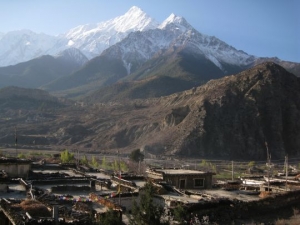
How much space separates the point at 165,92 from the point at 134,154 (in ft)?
333

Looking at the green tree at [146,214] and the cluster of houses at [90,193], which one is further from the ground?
the green tree at [146,214]

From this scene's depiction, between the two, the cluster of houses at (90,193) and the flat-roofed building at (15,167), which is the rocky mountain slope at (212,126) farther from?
the flat-roofed building at (15,167)

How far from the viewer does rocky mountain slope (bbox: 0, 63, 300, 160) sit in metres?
106

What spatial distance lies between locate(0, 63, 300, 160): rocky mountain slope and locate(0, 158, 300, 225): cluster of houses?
5829 cm

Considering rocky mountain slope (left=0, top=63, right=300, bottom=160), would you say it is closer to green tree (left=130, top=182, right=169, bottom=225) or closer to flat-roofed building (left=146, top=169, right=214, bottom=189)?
flat-roofed building (left=146, top=169, right=214, bottom=189)

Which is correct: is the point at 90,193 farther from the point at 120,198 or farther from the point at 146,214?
the point at 146,214

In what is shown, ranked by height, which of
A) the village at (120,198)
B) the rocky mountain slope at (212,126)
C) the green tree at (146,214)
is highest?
the rocky mountain slope at (212,126)

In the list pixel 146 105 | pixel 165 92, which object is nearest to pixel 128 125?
pixel 146 105

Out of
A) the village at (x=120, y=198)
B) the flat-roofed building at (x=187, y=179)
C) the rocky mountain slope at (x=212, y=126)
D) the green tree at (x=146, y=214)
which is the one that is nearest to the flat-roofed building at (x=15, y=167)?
the village at (x=120, y=198)

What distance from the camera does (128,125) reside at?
409 ft

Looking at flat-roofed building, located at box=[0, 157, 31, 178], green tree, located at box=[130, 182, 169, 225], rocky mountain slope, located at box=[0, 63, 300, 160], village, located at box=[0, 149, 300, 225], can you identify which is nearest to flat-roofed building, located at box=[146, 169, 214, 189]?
village, located at box=[0, 149, 300, 225]

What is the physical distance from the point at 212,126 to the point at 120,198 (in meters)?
85.4

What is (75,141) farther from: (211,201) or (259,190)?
(211,201)

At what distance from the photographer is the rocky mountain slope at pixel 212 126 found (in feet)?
347
